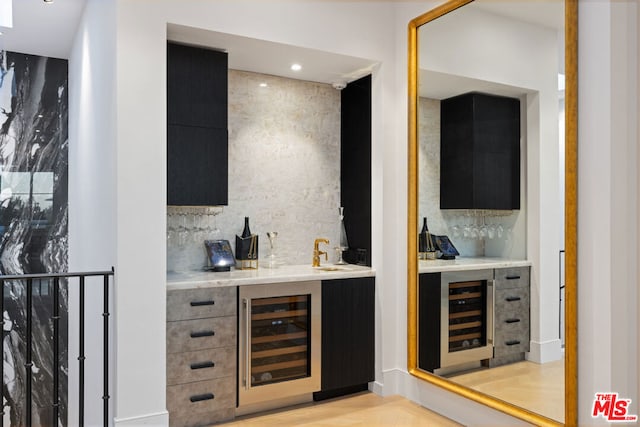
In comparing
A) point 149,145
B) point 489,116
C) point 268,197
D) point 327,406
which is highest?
point 489,116

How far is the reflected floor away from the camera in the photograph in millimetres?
2463

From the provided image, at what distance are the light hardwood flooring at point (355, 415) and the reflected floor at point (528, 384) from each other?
345mm

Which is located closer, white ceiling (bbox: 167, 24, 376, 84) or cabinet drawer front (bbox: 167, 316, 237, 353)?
cabinet drawer front (bbox: 167, 316, 237, 353)

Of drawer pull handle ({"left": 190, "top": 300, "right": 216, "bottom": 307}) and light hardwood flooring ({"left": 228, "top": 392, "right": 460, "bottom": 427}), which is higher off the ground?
drawer pull handle ({"left": 190, "top": 300, "right": 216, "bottom": 307})

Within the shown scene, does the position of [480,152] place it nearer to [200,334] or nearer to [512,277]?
[512,277]

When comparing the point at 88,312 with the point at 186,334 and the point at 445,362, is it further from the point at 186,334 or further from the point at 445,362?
the point at 445,362

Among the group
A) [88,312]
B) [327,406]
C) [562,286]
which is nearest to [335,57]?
[562,286]

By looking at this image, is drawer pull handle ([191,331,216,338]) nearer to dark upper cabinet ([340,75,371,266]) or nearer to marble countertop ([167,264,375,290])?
marble countertop ([167,264,375,290])

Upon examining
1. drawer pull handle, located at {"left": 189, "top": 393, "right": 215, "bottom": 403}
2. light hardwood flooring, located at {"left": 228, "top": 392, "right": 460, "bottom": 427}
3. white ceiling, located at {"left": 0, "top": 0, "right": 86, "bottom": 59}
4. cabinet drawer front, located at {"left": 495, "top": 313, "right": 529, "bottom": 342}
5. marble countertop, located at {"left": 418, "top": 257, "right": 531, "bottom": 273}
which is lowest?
light hardwood flooring, located at {"left": 228, "top": 392, "right": 460, "bottom": 427}

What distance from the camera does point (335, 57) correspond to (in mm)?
3416

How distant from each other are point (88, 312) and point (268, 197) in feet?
5.78

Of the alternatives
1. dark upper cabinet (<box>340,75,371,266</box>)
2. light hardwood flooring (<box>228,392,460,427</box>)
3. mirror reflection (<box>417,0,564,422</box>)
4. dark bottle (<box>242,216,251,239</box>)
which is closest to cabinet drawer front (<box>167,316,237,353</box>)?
light hardwood flooring (<box>228,392,460,427</box>)

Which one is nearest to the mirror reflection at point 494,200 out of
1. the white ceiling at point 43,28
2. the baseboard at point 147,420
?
the baseboard at point 147,420

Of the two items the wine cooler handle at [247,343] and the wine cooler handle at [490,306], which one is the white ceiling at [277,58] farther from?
the wine cooler handle at [490,306]
